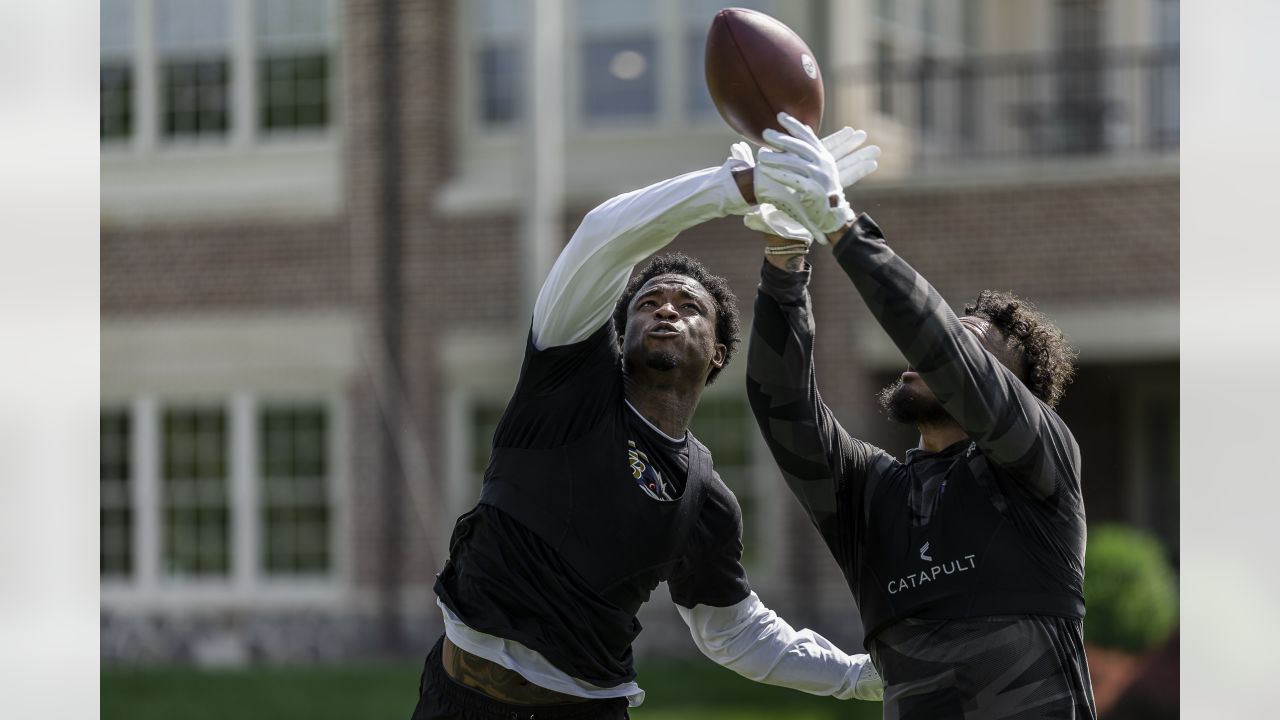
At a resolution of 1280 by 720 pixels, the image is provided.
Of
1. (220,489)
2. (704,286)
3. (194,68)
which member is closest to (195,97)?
(194,68)

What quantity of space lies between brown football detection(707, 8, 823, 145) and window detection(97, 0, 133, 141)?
12.2 m

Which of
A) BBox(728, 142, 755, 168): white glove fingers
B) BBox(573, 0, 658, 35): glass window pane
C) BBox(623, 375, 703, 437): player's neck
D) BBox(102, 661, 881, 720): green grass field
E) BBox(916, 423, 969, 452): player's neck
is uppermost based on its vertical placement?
BBox(573, 0, 658, 35): glass window pane

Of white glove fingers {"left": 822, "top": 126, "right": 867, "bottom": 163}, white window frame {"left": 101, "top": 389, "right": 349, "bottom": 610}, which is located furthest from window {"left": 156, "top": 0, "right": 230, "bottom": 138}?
white glove fingers {"left": 822, "top": 126, "right": 867, "bottom": 163}

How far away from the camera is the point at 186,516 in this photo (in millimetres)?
15336

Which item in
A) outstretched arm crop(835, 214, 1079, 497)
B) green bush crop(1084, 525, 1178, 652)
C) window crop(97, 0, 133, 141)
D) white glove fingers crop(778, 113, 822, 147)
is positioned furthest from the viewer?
window crop(97, 0, 133, 141)

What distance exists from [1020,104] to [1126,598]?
500cm

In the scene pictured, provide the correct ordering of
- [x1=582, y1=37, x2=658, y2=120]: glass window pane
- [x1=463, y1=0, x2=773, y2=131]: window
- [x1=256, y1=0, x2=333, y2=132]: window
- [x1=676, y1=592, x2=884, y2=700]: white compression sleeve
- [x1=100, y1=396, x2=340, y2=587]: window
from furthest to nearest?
[x1=256, y1=0, x2=333, y2=132]: window, [x1=100, y1=396, x2=340, y2=587]: window, [x1=582, y1=37, x2=658, y2=120]: glass window pane, [x1=463, y1=0, x2=773, y2=131]: window, [x1=676, y1=592, x2=884, y2=700]: white compression sleeve

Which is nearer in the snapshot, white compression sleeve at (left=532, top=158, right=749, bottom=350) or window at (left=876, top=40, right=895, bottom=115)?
white compression sleeve at (left=532, top=158, right=749, bottom=350)

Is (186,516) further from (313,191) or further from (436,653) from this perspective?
(436,653)

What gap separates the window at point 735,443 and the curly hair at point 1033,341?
9.57 metres

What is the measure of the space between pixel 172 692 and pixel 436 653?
355 inches

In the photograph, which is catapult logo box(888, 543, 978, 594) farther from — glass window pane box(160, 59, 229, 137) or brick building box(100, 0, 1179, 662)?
glass window pane box(160, 59, 229, 137)

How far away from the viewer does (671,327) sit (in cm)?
456

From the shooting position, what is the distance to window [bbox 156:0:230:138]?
15469 millimetres
